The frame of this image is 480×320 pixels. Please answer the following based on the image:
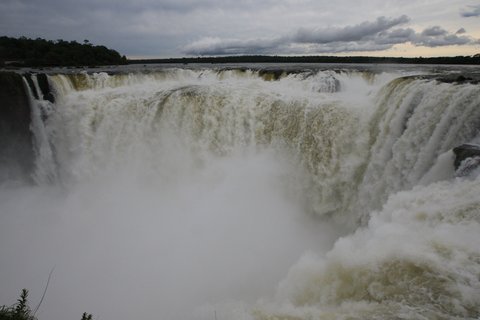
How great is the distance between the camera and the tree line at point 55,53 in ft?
117

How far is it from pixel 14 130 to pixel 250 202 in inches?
398

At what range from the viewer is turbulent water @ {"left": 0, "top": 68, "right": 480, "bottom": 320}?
4.29 metres

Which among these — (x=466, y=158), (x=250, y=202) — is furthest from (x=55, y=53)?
(x=466, y=158)

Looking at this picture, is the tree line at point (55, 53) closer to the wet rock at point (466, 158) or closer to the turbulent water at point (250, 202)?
the turbulent water at point (250, 202)

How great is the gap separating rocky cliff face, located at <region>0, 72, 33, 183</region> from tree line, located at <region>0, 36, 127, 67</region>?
21.4 meters

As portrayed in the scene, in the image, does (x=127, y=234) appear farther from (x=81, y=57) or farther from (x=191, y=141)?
(x=81, y=57)

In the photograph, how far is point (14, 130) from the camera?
13906 mm

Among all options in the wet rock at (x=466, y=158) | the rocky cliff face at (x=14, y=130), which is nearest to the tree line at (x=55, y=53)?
the rocky cliff face at (x=14, y=130)

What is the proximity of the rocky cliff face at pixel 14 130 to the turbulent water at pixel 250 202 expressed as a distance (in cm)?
36

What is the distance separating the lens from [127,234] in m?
11.0

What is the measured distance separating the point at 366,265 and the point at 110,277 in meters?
7.10

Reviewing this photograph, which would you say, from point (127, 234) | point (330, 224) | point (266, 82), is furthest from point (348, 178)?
point (266, 82)

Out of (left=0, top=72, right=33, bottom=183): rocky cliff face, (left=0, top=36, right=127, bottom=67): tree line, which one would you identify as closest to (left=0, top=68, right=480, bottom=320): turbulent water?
(left=0, top=72, right=33, bottom=183): rocky cliff face

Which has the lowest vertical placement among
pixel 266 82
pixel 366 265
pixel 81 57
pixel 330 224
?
pixel 330 224
